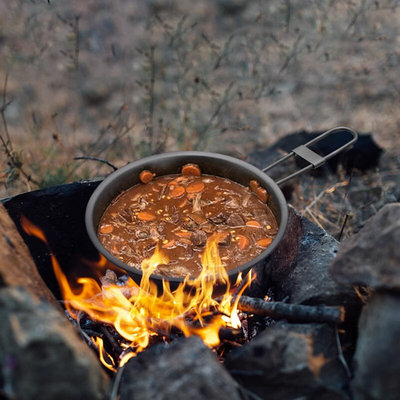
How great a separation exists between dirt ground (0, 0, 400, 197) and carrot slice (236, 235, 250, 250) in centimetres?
203

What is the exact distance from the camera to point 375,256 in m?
1.87

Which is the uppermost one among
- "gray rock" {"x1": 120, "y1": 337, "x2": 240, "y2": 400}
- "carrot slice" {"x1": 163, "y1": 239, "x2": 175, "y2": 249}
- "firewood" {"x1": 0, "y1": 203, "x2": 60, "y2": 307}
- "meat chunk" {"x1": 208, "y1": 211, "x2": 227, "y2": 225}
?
"firewood" {"x1": 0, "y1": 203, "x2": 60, "y2": 307}

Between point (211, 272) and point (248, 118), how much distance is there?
10.2 ft

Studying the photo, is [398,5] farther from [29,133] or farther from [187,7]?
[29,133]

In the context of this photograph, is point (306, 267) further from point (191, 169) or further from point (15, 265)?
point (15, 265)

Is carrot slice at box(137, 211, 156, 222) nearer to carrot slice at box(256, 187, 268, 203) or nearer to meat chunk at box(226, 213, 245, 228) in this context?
meat chunk at box(226, 213, 245, 228)

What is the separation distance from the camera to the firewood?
173 cm

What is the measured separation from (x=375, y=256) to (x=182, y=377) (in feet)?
2.96

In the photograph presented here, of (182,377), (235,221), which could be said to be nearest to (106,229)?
(235,221)

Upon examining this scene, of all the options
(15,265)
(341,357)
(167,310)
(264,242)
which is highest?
(15,265)

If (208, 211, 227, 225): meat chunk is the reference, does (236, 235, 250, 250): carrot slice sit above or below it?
below

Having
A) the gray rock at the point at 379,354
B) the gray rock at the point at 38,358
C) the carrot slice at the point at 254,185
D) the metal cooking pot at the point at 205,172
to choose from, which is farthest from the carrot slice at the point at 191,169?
the gray rock at the point at 38,358

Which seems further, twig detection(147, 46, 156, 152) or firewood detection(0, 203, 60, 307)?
twig detection(147, 46, 156, 152)

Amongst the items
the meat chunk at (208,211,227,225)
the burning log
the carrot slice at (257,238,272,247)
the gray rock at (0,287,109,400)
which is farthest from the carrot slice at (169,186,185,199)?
the gray rock at (0,287,109,400)
